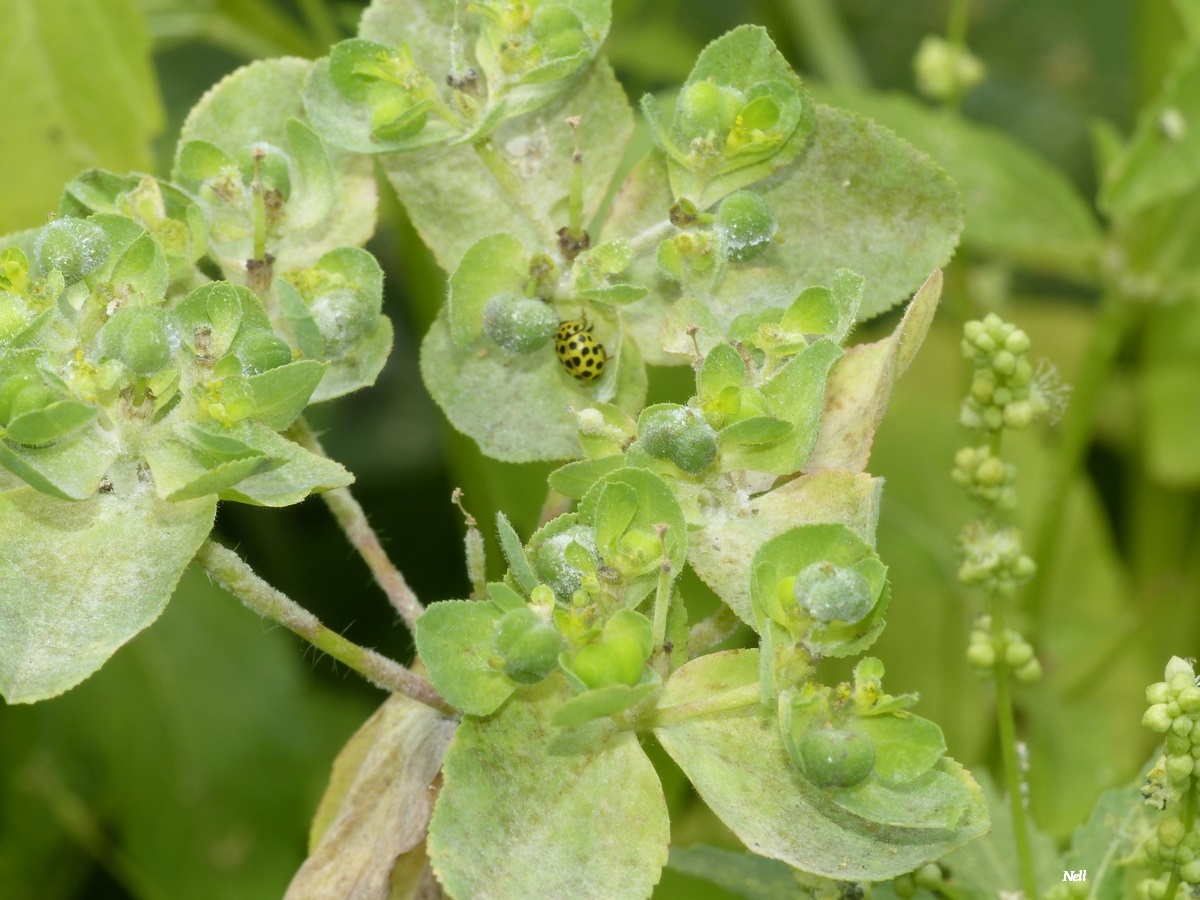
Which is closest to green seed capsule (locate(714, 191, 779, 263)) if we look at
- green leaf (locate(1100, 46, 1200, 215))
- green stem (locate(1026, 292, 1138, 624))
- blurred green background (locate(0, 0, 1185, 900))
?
blurred green background (locate(0, 0, 1185, 900))

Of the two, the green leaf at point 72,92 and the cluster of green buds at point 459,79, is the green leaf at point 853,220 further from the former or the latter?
the green leaf at point 72,92

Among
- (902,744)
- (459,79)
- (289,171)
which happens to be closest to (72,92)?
(289,171)

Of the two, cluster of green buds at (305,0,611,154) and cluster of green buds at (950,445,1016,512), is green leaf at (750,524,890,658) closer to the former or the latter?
cluster of green buds at (950,445,1016,512)

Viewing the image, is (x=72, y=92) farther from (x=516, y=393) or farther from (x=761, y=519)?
(x=761, y=519)

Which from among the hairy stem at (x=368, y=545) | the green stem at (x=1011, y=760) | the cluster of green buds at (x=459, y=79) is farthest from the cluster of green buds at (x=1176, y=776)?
the cluster of green buds at (x=459, y=79)

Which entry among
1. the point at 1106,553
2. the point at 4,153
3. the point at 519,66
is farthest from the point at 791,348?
the point at 1106,553

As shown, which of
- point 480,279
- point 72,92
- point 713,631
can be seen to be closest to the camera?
point 713,631

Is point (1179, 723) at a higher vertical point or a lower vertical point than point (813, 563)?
lower
